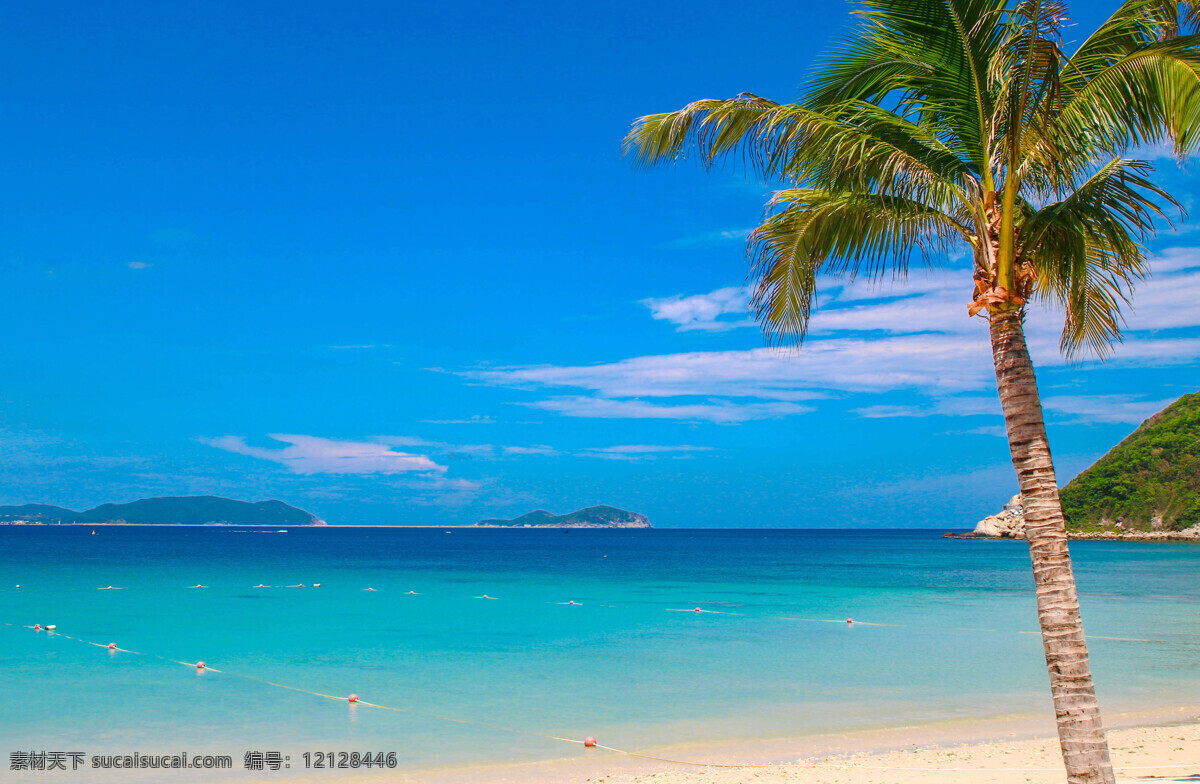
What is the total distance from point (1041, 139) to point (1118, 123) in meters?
0.51

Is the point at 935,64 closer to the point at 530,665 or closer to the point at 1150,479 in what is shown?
the point at 530,665

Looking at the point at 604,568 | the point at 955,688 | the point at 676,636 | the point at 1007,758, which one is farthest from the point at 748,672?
the point at 604,568

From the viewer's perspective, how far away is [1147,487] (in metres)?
103

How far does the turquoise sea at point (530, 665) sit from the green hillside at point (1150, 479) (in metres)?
72.6

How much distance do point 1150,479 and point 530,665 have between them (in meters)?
109

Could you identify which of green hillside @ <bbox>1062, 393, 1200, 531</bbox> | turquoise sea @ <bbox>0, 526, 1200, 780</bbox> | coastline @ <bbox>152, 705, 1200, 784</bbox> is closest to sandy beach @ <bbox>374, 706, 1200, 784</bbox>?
coastline @ <bbox>152, 705, 1200, 784</bbox>

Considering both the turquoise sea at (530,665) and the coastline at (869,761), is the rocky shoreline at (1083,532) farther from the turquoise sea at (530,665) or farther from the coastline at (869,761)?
the coastline at (869,761)

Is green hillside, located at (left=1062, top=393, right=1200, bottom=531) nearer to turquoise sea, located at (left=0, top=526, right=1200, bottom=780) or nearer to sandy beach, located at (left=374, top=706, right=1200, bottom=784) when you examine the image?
turquoise sea, located at (left=0, top=526, right=1200, bottom=780)

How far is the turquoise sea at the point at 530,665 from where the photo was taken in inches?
489

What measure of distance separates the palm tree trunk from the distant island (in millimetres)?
100822

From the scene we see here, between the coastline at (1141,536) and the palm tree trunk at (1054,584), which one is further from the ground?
the palm tree trunk at (1054,584)

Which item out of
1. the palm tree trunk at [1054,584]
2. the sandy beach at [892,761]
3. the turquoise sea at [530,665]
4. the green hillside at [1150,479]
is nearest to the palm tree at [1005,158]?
the palm tree trunk at [1054,584]

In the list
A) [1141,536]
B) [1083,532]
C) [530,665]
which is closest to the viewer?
[530,665]

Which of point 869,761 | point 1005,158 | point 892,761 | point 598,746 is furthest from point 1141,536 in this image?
point 1005,158
